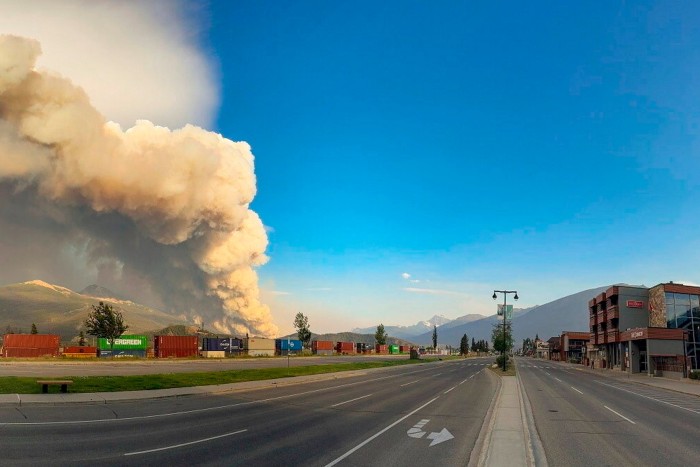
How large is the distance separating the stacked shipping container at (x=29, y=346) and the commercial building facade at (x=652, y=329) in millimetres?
75874

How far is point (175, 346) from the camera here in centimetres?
7950

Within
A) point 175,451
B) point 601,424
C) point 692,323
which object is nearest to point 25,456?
point 175,451

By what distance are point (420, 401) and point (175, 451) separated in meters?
15.3

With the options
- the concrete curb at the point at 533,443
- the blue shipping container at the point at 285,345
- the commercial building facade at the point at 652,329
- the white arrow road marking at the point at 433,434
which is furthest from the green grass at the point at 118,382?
the blue shipping container at the point at 285,345

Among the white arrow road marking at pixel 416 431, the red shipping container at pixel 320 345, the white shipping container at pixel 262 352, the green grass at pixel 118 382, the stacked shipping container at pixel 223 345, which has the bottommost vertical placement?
the red shipping container at pixel 320 345

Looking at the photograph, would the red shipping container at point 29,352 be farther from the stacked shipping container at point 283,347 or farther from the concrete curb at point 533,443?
the concrete curb at point 533,443

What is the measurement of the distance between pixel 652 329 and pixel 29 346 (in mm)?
79474

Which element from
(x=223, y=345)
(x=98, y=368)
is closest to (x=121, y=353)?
(x=223, y=345)

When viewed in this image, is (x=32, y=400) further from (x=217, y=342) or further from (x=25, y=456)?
(x=217, y=342)

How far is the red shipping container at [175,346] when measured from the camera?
255ft

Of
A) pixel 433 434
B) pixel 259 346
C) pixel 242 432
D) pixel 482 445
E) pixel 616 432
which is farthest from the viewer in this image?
pixel 259 346

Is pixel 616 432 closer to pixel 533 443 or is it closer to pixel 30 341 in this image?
pixel 533 443

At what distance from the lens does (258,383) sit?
32.1 m

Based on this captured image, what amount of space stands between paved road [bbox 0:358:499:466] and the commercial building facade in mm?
48022
